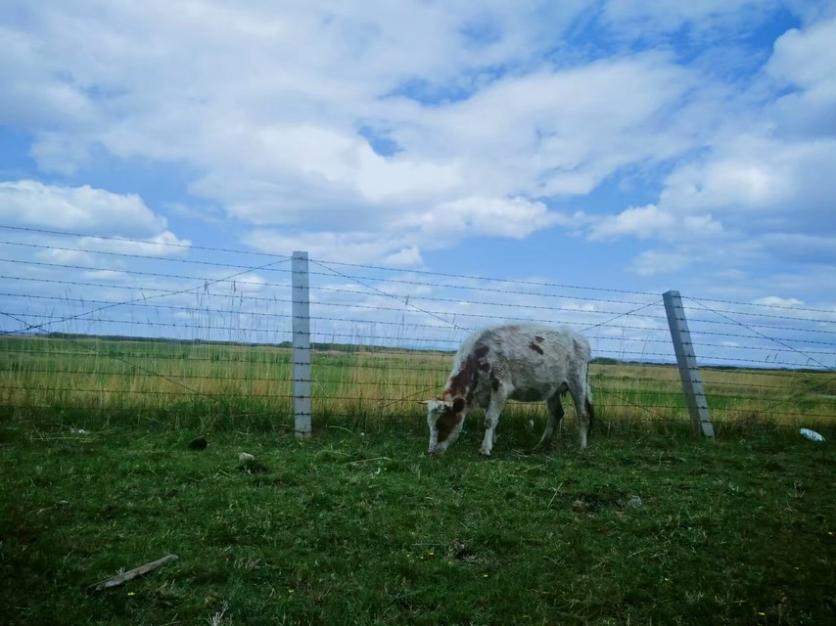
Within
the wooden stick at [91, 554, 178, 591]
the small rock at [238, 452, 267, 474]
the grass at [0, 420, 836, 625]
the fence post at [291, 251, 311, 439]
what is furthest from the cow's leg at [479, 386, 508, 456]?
the wooden stick at [91, 554, 178, 591]

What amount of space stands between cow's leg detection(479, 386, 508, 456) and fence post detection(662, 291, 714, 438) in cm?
376

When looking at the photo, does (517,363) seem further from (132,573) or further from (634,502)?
(132,573)

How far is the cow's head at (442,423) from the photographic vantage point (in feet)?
28.6

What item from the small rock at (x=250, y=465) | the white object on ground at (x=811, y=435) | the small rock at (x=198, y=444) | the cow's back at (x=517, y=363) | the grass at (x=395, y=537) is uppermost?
the cow's back at (x=517, y=363)

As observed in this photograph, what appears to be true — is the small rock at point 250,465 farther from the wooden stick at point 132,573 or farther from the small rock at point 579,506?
the small rock at point 579,506

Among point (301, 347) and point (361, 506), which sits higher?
point (301, 347)

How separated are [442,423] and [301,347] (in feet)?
7.74

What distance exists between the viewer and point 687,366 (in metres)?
11.5

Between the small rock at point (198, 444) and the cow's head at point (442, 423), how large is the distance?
2716 mm

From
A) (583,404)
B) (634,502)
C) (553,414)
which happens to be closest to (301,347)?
(553,414)

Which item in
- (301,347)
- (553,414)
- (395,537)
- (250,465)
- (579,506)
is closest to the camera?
(395,537)

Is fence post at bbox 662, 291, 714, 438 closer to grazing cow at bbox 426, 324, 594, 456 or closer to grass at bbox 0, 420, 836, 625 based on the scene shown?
grazing cow at bbox 426, 324, 594, 456

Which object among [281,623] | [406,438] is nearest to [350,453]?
[406,438]

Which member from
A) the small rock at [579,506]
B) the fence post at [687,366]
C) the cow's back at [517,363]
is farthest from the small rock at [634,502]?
the fence post at [687,366]
